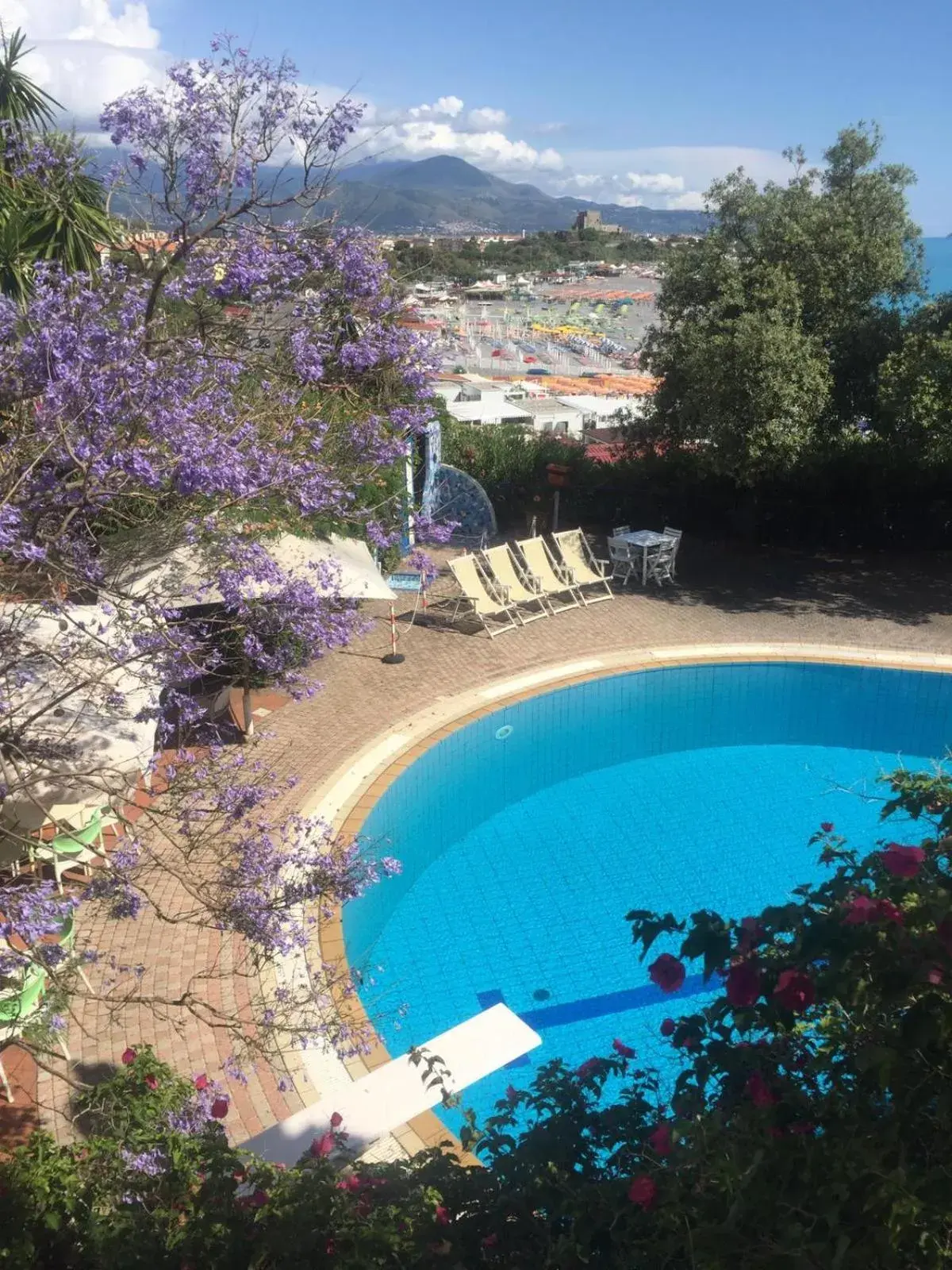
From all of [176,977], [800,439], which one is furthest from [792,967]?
[800,439]

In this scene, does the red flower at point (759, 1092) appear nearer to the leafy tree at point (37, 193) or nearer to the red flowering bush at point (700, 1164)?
the red flowering bush at point (700, 1164)

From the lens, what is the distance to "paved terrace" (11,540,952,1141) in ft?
Result: 18.2

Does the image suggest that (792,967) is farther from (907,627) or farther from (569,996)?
(907,627)

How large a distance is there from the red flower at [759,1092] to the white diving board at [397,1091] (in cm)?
206

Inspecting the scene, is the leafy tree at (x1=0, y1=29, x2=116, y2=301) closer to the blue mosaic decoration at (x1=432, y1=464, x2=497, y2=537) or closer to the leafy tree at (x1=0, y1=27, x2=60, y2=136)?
the leafy tree at (x1=0, y1=27, x2=60, y2=136)

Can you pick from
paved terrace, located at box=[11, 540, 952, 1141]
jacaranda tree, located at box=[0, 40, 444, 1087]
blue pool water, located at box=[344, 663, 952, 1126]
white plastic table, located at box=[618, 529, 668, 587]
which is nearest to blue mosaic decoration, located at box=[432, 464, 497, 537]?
white plastic table, located at box=[618, 529, 668, 587]

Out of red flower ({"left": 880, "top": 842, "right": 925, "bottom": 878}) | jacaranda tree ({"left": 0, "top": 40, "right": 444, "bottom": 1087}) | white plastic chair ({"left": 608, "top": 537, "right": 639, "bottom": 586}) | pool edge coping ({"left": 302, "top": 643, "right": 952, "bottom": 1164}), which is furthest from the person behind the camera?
white plastic chair ({"left": 608, "top": 537, "right": 639, "bottom": 586})

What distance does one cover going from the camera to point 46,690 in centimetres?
505

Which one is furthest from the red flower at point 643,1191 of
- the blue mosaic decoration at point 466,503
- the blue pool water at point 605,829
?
the blue mosaic decoration at point 466,503

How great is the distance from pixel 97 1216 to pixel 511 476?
14.6 m

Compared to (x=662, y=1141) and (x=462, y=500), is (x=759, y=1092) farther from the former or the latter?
(x=462, y=500)

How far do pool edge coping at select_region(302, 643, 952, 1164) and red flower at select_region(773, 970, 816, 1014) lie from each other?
312cm

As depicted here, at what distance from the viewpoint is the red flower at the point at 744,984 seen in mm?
2814

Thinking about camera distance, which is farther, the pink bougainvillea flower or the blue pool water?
the blue pool water
